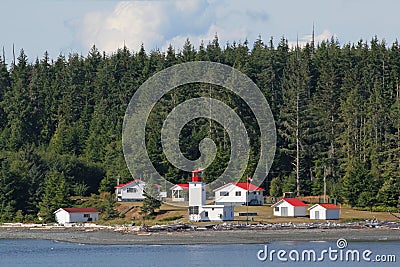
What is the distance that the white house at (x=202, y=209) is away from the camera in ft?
241

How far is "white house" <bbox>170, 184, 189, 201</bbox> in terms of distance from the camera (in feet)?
279

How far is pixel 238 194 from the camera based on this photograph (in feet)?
270

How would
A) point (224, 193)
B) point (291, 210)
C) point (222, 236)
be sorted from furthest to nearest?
point (224, 193) → point (291, 210) → point (222, 236)

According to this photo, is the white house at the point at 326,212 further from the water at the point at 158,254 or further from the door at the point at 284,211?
the water at the point at 158,254

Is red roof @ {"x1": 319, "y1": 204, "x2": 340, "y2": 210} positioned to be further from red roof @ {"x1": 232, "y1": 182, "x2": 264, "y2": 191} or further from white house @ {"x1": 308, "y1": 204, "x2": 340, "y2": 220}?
red roof @ {"x1": 232, "y1": 182, "x2": 264, "y2": 191}

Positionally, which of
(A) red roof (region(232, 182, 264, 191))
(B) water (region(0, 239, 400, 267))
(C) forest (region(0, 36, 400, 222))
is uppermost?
(C) forest (region(0, 36, 400, 222))

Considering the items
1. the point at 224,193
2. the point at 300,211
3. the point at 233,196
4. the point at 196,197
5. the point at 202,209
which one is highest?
the point at 224,193

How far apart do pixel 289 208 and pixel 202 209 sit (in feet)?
25.0

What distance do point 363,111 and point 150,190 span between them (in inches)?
1157

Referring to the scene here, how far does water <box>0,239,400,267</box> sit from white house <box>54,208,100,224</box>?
1146cm

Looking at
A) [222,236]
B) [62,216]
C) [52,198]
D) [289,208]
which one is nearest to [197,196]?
[289,208]

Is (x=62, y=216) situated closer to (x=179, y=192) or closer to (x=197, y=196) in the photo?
(x=197, y=196)

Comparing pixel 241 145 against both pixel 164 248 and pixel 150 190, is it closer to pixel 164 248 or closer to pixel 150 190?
pixel 150 190

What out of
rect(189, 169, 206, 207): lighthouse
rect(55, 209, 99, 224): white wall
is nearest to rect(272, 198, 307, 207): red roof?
→ rect(189, 169, 206, 207): lighthouse
